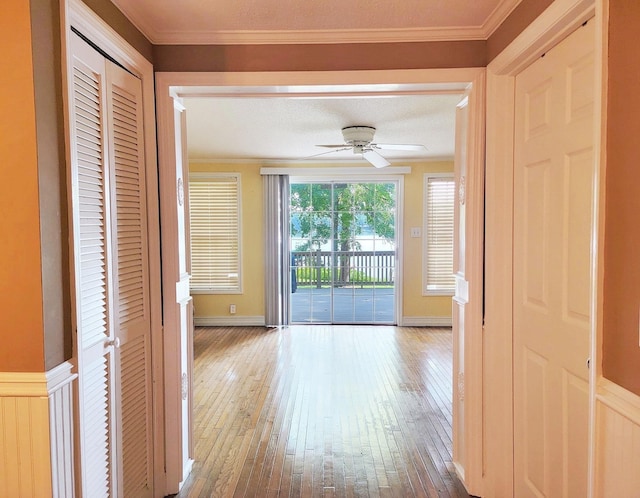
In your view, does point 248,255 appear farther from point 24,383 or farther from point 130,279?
point 24,383

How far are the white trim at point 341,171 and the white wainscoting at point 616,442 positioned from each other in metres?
4.73

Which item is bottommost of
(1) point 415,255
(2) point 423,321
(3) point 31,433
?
(2) point 423,321

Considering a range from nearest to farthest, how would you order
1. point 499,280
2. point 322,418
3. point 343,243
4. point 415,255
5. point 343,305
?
point 499,280
point 322,418
point 415,255
point 343,243
point 343,305

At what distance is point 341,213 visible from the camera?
5863 mm

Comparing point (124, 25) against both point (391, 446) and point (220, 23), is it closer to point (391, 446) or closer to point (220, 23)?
→ point (220, 23)

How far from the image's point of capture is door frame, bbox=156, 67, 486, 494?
2014mm

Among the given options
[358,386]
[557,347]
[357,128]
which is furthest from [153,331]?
[357,128]

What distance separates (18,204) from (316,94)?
1490 mm

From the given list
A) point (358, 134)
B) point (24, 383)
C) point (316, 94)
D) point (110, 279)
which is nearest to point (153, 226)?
point (110, 279)

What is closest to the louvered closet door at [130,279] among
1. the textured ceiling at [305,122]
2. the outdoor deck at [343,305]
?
the textured ceiling at [305,122]

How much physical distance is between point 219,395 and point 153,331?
1.66 metres

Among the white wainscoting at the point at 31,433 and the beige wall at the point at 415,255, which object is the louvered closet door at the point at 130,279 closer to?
the white wainscoting at the point at 31,433

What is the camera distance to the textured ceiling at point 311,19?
173 cm

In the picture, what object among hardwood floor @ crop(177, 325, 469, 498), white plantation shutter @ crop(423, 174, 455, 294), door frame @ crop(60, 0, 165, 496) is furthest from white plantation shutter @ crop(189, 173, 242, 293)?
door frame @ crop(60, 0, 165, 496)
